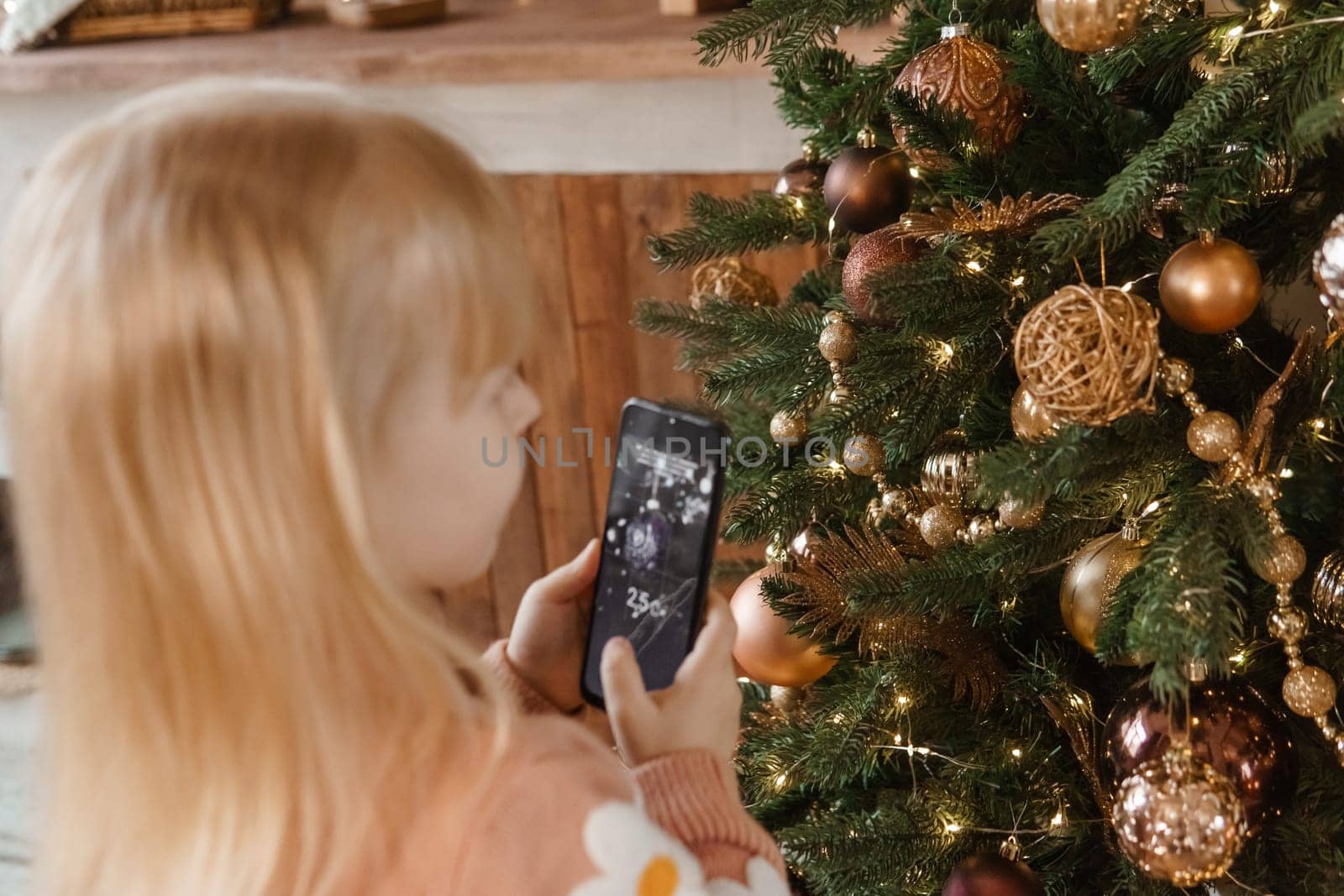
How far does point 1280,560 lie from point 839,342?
0.95ft

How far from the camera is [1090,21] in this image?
633 millimetres

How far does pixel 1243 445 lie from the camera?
2.11ft

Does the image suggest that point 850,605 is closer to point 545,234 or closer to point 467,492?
point 467,492

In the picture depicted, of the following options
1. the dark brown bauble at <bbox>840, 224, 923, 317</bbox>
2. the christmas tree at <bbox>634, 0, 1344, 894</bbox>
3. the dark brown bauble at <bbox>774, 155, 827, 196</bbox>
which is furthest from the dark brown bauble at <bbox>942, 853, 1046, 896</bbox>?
the dark brown bauble at <bbox>774, 155, 827, 196</bbox>

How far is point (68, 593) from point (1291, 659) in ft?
1.91

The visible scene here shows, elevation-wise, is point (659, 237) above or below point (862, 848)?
above

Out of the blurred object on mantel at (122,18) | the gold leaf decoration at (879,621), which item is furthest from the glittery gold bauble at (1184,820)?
the blurred object on mantel at (122,18)

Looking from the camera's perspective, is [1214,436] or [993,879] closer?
[1214,436]

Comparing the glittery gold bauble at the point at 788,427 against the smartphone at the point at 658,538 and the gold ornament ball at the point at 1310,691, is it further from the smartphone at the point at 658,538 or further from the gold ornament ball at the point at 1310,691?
the gold ornament ball at the point at 1310,691

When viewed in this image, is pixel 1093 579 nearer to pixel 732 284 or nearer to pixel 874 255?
pixel 874 255

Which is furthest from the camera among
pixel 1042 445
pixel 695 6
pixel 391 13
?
pixel 391 13

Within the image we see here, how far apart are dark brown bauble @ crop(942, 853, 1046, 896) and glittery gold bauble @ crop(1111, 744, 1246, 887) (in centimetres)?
15

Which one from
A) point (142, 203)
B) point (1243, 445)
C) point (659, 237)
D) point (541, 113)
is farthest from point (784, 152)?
point (142, 203)

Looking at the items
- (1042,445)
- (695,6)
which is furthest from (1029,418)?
(695,6)
